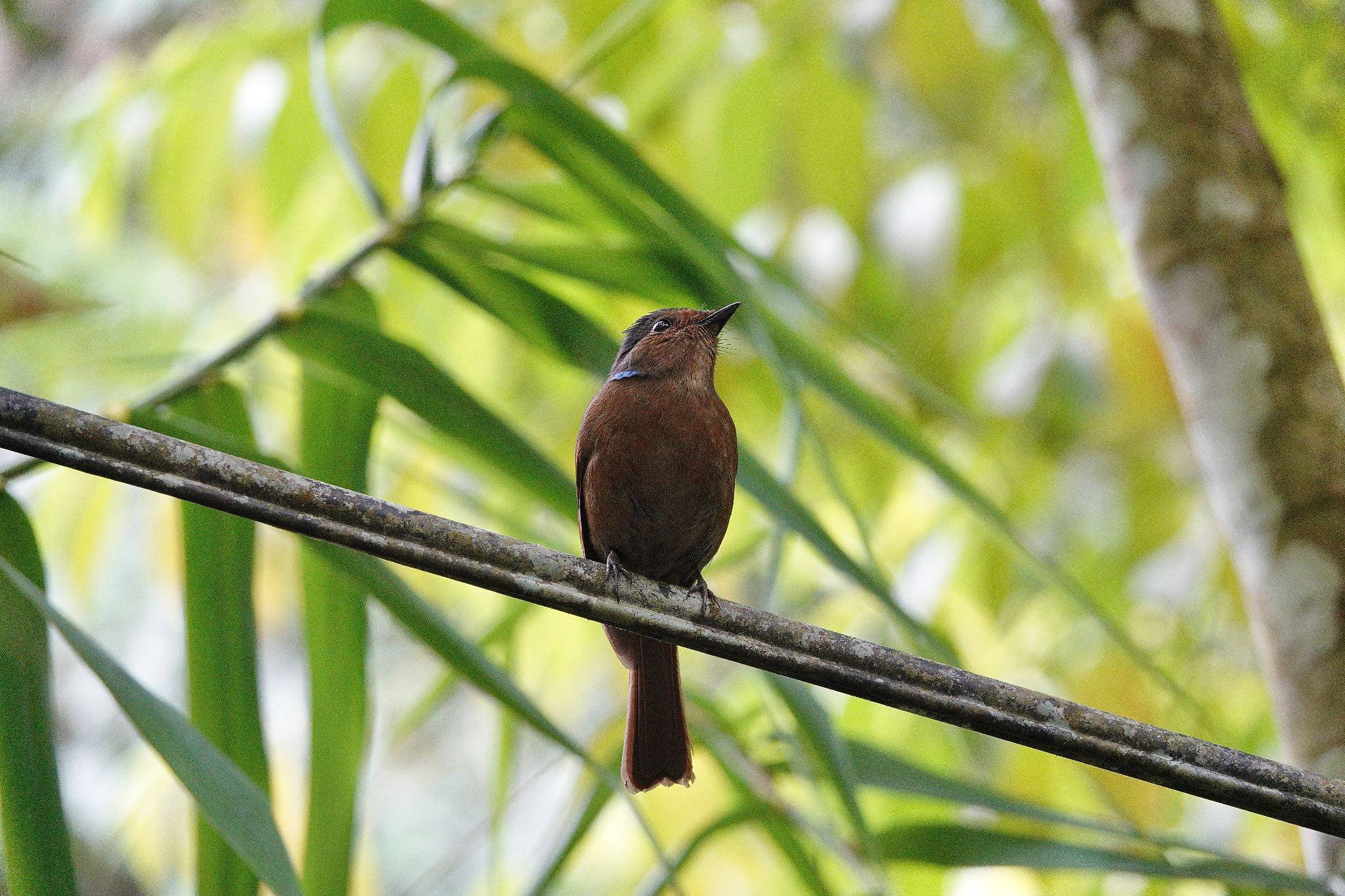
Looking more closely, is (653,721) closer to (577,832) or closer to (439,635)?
(577,832)

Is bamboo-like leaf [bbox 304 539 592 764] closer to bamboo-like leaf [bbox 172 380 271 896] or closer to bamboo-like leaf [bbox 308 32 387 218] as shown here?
bamboo-like leaf [bbox 172 380 271 896]

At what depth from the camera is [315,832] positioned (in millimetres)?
1603

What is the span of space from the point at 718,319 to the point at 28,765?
129cm

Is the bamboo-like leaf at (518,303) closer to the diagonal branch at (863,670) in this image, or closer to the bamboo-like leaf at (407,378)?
the bamboo-like leaf at (407,378)

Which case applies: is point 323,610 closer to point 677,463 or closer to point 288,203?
point 677,463

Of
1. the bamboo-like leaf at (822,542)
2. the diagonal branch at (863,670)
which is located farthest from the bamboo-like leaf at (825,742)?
the diagonal branch at (863,670)

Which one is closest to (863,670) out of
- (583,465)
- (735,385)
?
(583,465)

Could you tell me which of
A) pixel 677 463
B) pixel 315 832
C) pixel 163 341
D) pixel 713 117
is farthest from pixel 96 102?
pixel 315 832

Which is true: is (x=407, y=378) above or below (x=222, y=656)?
above

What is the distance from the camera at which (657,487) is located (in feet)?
6.72

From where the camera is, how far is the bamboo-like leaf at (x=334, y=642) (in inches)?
63.4

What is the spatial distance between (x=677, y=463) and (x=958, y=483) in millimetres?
472

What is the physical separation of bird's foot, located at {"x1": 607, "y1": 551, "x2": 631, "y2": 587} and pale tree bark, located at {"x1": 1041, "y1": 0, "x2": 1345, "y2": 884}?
94 centimetres

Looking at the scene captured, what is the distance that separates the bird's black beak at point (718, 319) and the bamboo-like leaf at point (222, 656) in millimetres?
865
